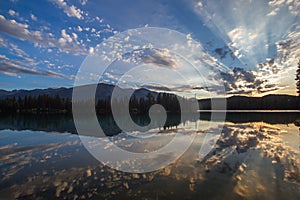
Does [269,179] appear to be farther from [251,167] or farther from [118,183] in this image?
[118,183]

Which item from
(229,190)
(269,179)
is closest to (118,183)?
(229,190)

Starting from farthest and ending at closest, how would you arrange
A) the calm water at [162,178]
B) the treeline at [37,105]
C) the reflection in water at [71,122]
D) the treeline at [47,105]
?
the treeline at [37,105] → the treeline at [47,105] → the reflection in water at [71,122] → the calm water at [162,178]

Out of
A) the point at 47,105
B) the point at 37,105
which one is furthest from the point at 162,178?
the point at 37,105

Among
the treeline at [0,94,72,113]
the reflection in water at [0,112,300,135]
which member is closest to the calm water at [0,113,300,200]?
the reflection in water at [0,112,300,135]

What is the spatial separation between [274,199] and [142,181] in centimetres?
534

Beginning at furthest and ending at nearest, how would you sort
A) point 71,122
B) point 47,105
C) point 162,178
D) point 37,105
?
point 47,105
point 37,105
point 71,122
point 162,178

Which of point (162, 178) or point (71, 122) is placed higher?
point (162, 178)

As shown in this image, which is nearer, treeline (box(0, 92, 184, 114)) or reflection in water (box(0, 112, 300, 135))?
reflection in water (box(0, 112, 300, 135))

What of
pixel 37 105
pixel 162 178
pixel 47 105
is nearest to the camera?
pixel 162 178

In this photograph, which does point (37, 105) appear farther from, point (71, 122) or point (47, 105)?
point (71, 122)

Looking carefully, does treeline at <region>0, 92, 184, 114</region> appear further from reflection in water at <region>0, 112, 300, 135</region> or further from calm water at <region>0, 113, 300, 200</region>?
calm water at <region>0, 113, 300, 200</region>

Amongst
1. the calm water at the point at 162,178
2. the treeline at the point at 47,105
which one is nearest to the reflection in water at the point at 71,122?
the calm water at the point at 162,178

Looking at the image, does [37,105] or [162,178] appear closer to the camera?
[162,178]

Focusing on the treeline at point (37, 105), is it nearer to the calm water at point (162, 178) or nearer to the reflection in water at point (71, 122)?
the reflection in water at point (71, 122)
